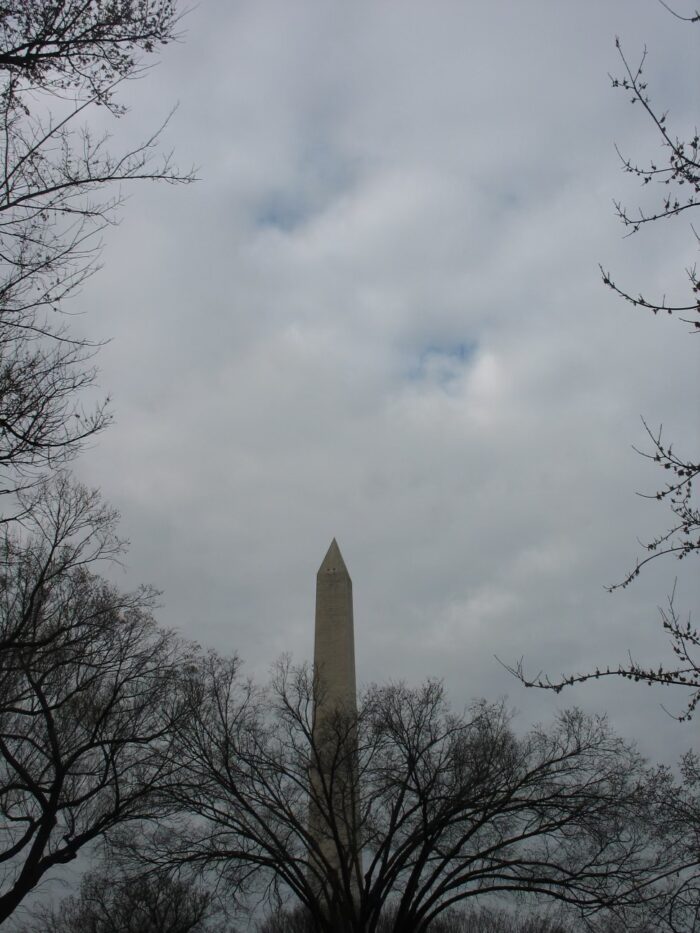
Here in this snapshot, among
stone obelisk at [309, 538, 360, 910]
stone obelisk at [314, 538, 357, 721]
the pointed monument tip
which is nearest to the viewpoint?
stone obelisk at [309, 538, 360, 910]

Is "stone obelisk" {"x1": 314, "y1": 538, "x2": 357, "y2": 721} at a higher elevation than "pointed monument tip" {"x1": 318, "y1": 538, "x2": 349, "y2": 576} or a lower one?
lower

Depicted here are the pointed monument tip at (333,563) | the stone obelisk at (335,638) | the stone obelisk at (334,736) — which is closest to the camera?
the stone obelisk at (334,736)

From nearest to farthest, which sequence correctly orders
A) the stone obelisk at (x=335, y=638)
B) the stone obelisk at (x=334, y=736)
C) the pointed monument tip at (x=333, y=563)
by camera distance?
the stone obelisk at (x=334, y=736) < the stone obelisk at (x=335, y=638) < the pointed monument tip at (x=333, y=563)

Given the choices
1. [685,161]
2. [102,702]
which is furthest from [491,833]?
[685,161]

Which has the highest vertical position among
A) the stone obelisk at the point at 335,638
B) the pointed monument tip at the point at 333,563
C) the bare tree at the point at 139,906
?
the pointed monument tip at the point at 333,563

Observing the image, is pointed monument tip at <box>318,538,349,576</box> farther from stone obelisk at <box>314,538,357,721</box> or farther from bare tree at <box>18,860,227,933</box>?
bare tree at <box>18,860,227,933</box>

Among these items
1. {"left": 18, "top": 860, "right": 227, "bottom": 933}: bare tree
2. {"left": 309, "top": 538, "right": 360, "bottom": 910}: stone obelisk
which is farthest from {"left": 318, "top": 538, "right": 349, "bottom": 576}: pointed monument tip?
{"left": 18, "top": 860, "right": 227, "bottom": 933}: bare tree

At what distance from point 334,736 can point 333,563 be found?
24.2 feet

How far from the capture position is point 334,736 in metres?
21.8

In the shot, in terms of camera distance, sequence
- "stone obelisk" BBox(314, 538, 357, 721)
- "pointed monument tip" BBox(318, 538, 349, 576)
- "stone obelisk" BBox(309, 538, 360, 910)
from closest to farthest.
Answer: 1. "stone obelisk" BBox(309, 538, 360, 910)
2. "stone obelisk" BBox(314, 538, 357, 721)
3. "pointed monument tip" BBox(318, 538, 349, 576)

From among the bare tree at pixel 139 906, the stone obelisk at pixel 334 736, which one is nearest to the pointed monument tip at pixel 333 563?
the stone obelisk at pixel 334 736

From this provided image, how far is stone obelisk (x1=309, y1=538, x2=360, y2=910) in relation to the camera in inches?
832

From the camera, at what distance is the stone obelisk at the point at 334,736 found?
21.1 m

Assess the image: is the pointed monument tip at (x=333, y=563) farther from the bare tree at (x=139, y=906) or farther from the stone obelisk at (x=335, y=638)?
the bare tree at (x=139, y=906)
